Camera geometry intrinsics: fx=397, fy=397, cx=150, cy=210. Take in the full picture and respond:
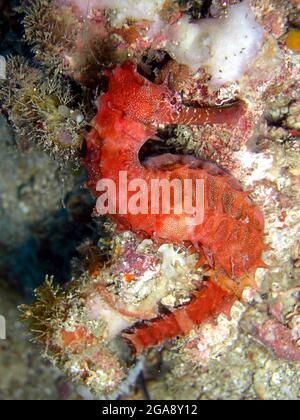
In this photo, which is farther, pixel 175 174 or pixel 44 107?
pixel 44 107

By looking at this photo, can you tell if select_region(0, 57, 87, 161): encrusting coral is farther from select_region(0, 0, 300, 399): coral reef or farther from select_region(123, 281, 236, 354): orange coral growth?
select_region(123, 281, 236, 354): orange coral growth

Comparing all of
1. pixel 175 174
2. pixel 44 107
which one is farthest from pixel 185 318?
pixel 44 107

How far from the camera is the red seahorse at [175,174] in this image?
7.90 feet

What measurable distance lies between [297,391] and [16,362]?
395 cm

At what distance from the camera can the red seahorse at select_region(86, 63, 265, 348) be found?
241cm

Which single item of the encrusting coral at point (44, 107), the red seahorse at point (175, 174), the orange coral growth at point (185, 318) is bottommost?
the orange coral growth at point (185, 318)

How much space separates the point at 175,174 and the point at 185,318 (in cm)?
129

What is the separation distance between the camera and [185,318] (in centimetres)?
327

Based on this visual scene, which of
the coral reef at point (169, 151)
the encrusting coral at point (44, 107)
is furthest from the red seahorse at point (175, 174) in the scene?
the encrusting coral at point (44, 107)

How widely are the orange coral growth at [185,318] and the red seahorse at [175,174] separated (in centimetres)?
1

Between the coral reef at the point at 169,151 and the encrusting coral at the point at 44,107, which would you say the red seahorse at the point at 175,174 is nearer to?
the coral reef at the point at 169,151

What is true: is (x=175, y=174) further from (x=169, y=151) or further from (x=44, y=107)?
(x=44, y=107)
